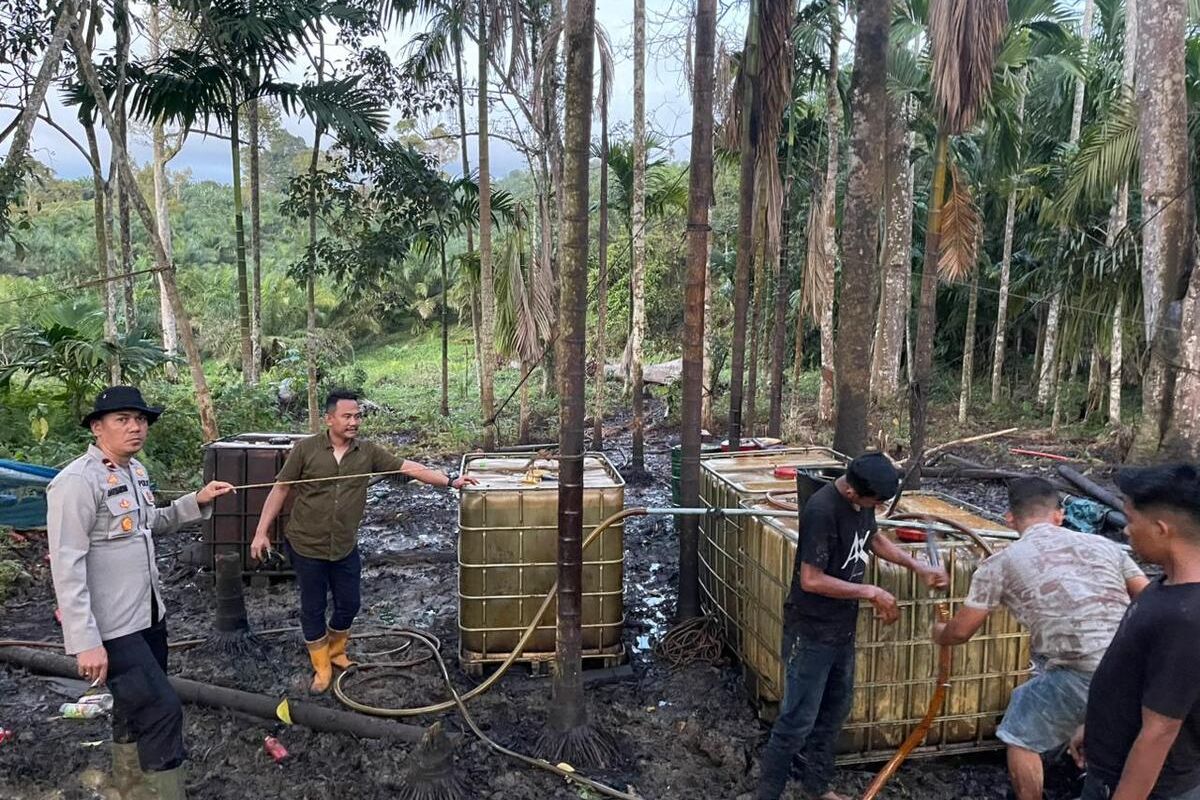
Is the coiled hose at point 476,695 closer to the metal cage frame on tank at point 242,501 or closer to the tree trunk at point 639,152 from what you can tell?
the metal cage frame on tank at point 242,501

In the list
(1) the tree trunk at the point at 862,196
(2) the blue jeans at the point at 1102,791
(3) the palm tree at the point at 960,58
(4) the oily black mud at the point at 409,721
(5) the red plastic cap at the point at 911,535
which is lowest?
(4) the oily black mud at the point at 409,721

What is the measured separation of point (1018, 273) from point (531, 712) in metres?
18.6

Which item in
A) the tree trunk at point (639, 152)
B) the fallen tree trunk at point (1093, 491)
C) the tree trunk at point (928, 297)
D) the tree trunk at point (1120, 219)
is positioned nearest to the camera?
the fallen tree trunk at point (1093, 491)

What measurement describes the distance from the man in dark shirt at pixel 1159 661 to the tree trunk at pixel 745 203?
4.84 metres

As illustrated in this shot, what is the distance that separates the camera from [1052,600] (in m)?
2.85

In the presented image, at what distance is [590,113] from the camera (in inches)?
146

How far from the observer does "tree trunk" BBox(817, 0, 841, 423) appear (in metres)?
10.6

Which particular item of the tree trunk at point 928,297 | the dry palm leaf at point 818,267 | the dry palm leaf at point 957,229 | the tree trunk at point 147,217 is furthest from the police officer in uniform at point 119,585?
the dry palm leaf at point 957,229

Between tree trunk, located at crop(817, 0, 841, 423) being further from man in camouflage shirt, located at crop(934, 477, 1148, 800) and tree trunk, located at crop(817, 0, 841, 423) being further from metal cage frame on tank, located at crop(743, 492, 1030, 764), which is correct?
man in camouflage shirt, located at crop(934, 477, 1148, 800)

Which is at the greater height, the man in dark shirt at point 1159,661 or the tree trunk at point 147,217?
the tree trunk at point 147,217

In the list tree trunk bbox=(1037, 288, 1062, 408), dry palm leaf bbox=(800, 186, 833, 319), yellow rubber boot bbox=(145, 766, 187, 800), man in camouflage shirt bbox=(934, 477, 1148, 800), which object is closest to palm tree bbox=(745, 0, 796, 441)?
dry palm leaf bbox=(800, 186, 833, 319)

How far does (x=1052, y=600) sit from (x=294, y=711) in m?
3.60

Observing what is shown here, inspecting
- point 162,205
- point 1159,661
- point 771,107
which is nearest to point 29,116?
point 771,107

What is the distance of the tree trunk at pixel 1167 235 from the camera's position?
7914mm
